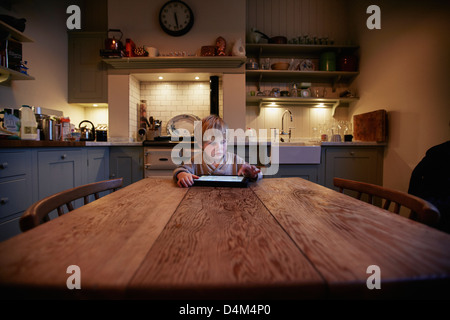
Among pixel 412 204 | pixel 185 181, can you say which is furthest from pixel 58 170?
pixel 412 204

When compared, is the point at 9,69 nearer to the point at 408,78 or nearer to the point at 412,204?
the point at 412,204

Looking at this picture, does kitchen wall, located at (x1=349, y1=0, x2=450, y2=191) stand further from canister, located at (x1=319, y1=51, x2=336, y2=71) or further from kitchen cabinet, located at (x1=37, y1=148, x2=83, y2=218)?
kitchen cabinet, located at (x1=37, y1=148, x2=83, y2=218)

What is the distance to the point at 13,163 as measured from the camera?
1.62 metres

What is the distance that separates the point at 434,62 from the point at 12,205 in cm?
374

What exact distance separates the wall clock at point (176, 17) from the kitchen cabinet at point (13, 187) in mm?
2242

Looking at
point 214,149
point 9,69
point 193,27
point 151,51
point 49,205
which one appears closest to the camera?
point 49,205

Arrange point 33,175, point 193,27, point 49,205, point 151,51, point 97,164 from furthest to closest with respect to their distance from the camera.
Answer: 1. point 193,27
2. point 151,51
3. point 97,164
4. point 33,175
5. point 49,205

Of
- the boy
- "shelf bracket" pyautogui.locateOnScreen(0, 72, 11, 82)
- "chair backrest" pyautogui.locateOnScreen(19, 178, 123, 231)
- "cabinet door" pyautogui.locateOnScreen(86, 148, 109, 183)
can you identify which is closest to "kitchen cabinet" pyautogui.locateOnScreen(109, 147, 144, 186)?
"cabinet door" pyautogui.locateOnScreen(86, 148, 109, 183)

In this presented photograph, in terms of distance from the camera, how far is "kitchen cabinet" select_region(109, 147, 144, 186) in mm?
2818

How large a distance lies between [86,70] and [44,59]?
46 centimetres

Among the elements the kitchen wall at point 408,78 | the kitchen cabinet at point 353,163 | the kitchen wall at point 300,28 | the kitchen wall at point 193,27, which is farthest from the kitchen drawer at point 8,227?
the kitchen wall at point 408,78
